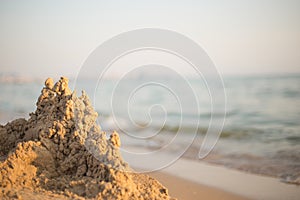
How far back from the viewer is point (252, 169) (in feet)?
20.1

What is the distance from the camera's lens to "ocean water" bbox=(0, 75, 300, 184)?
272 inches

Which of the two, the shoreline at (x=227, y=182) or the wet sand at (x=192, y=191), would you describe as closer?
the wet sand at (x=192, y=191)

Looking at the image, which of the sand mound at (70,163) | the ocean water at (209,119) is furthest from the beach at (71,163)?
the ocean water at (209,119)

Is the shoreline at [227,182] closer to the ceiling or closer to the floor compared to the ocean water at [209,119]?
closer to the floor

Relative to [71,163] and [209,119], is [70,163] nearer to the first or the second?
[71,163]

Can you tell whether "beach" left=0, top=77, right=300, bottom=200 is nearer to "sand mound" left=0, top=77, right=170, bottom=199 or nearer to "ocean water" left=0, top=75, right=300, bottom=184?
"sand mound" left=0, top=77, right=170, bottom=199

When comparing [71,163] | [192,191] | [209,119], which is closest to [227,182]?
[192,191]

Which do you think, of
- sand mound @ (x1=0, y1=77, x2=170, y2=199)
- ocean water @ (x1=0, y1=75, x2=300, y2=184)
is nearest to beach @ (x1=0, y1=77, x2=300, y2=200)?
sand mound @ (x1=0, y1=77, x2=170, y2=199)

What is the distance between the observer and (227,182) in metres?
5.21

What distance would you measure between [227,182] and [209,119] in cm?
871

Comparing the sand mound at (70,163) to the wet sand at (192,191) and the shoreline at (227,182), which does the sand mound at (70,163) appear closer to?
the wet sand at (192,191)

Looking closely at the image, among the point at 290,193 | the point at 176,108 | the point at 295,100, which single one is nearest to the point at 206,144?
the point at 290,193

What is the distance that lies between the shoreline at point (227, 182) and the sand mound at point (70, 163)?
2033 millimetres

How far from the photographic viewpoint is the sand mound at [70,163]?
235 cm
